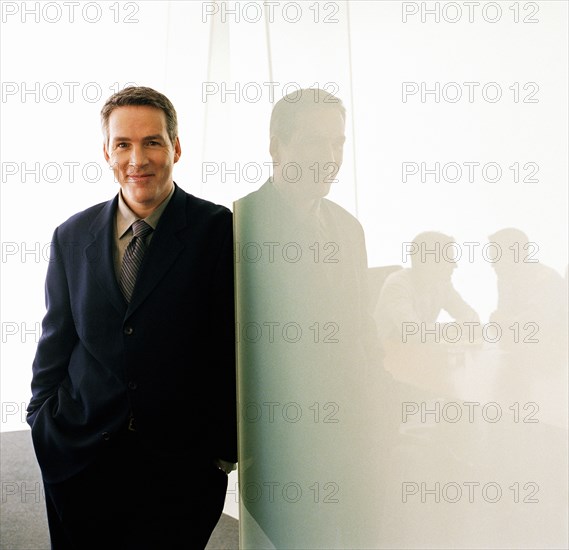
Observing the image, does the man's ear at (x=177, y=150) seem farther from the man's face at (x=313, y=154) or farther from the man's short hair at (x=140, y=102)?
the man's face at (x=313, y=154)

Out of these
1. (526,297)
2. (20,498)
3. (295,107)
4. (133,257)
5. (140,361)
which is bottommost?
(20,498)

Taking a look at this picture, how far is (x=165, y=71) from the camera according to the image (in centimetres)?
198

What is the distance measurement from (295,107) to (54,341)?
2.69 feet

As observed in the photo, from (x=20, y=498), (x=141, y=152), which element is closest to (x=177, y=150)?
(x=141, y=152)

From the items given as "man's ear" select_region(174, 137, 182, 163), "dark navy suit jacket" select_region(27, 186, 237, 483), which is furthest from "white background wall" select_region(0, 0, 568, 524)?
"dark navy suit jacket" select_region(27, 186, 237, 483)

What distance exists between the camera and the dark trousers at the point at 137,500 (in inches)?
65.4

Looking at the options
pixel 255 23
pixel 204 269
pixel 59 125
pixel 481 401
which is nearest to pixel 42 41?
pixel 59 125

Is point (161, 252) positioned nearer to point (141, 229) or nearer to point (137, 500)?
point (141, 229)

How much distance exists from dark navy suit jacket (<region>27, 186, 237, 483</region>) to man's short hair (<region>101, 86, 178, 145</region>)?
169mm

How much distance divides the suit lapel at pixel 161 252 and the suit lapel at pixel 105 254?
0.05 meters

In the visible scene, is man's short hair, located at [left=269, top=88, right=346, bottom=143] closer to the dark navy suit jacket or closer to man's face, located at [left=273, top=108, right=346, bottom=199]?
man's face, located at [left=273, top=108, right=346, bottom=199]

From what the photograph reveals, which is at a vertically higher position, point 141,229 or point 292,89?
point 292,89

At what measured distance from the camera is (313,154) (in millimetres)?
1662

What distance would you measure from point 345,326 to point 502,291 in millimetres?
366
